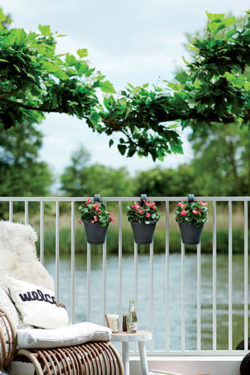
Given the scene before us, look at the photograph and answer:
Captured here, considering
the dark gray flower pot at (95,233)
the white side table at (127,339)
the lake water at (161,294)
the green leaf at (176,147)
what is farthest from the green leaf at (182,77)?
the lake water at (161,294)

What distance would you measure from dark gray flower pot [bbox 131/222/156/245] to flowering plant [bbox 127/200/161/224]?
0.03 m

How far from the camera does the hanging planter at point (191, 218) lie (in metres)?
3.55

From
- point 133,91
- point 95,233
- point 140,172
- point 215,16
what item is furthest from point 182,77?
point 140,172

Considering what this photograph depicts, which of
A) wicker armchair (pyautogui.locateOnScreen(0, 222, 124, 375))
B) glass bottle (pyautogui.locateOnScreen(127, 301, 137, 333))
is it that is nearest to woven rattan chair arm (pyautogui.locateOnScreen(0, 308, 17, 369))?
wicker armchair (pyautogui.locateOnScreen(0, 222, 124, 375))

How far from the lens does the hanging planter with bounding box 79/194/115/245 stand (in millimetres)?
3562

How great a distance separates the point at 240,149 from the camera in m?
15.8

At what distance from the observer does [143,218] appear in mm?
3576

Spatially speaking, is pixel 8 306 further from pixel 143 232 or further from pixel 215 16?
pixel 215 16

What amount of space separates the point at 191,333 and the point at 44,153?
6.49 m

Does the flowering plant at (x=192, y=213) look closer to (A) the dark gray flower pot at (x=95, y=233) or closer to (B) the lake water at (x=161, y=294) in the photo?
(A) the dark gray flower pot at (x=95, y=233)

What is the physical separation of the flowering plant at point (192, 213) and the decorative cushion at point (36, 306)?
0.99m

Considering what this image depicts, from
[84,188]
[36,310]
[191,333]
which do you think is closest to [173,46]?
[84,188]

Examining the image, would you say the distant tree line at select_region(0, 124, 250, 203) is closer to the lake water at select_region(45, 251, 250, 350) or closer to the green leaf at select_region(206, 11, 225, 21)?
the lake water at select_region(45, 251, 250, 350)

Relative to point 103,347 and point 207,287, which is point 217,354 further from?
point 207,287
